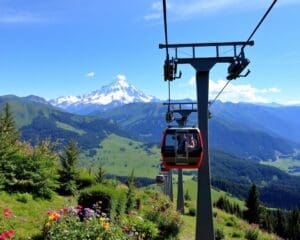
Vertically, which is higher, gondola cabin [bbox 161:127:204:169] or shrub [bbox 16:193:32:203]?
gondola cabin [bbox 161:127:204:169]

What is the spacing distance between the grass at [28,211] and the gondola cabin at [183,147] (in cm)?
459

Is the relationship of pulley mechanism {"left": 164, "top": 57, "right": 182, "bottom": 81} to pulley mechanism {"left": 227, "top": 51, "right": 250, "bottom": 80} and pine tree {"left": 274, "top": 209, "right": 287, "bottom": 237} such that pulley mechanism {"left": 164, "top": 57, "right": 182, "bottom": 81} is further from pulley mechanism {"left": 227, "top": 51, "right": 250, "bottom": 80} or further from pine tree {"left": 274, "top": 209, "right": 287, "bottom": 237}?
pine tree {"left": 274, "top": 209, "right": 287, "bottom": 237}

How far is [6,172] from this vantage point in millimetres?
17453

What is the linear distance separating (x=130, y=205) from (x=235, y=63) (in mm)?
9559

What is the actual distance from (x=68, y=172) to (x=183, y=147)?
8.81 m

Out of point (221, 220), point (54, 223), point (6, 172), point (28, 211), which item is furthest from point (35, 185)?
point (221, 220)

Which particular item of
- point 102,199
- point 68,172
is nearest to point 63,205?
point 102,199

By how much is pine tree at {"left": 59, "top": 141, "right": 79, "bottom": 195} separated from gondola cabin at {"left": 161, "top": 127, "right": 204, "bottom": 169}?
764 cm

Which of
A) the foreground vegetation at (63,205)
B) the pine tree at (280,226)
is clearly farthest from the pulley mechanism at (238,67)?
the pine tree at (280,226)

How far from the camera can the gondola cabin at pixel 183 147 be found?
16859 millimetres

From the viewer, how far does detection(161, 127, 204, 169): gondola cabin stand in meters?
16.9

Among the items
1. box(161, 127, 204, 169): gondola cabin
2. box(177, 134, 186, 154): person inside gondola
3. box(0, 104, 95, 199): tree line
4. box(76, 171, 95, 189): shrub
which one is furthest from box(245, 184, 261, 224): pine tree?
box(177, 134, 186, 154): person inside gondola

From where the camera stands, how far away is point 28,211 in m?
15.7

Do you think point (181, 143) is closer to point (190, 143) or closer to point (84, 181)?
point (190, 143)
